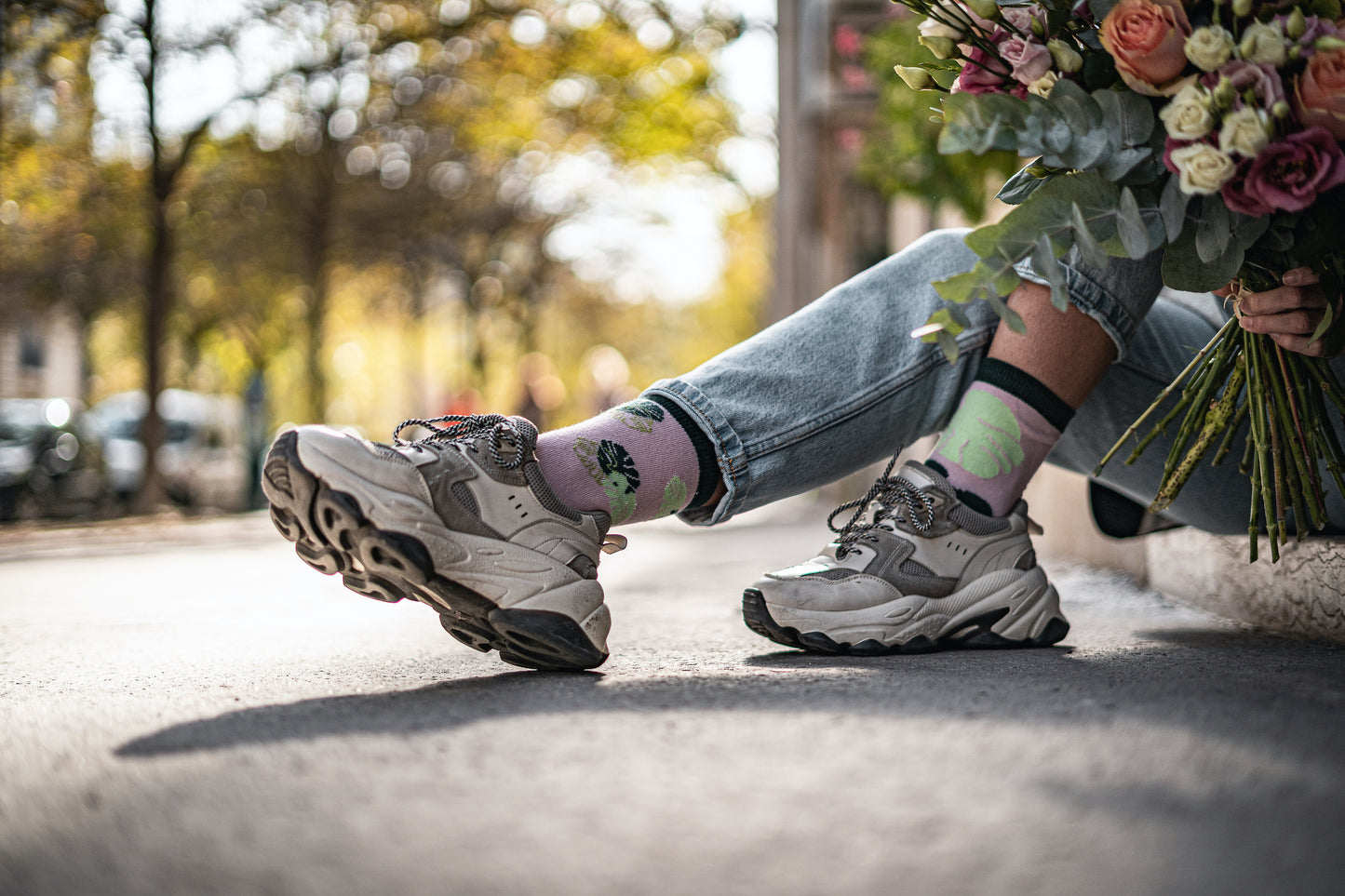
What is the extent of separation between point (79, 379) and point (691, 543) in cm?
3149

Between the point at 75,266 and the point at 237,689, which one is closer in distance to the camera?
the point at 237,689

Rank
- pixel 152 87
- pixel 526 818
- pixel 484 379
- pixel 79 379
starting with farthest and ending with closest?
pixel 79 379, pixel 484 379, pixel 152 87, pixel 526 818

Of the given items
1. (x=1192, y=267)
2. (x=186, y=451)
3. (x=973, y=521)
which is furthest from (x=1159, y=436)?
(x=186, y=451)

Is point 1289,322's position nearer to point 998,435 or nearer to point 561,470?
point 998,435

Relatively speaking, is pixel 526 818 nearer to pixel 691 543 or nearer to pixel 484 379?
pixel 691 543

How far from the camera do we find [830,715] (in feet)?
3.96

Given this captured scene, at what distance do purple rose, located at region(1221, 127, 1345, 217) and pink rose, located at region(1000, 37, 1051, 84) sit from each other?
25cm

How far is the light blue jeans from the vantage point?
1.68 metres

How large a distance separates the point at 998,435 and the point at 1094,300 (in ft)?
0.75

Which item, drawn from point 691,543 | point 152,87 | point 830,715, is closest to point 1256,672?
point 830,715

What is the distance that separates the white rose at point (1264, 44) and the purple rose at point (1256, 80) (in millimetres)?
11

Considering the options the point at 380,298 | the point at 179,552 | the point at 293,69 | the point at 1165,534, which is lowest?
the point at 179,552

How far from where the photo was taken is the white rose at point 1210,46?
4.17 ft

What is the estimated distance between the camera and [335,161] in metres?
15.1
